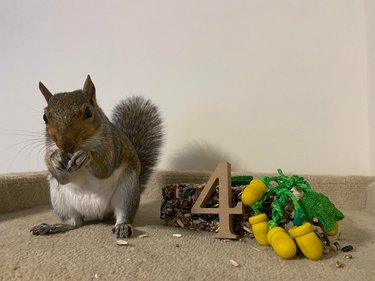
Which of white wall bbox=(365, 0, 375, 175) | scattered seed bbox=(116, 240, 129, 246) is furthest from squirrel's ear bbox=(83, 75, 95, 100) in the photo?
white wall bbox=(365, 0, 375, 175)

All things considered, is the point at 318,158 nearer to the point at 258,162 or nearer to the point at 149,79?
the point at 258,162

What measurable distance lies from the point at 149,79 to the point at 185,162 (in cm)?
44

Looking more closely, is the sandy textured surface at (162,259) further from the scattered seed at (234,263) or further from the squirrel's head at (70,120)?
the squirrel's head at (70,120)

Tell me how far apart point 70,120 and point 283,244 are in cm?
56

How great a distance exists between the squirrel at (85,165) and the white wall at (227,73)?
43 cm

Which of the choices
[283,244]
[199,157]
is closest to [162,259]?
[283,244]

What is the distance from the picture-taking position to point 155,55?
165 centimetres

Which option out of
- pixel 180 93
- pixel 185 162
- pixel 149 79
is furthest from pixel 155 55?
pixel 185 162

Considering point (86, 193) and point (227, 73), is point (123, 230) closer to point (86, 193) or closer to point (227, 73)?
point (86, 193)

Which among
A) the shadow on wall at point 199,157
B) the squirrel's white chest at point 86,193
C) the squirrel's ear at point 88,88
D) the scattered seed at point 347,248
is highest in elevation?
the squirrel's ear at point 88,88

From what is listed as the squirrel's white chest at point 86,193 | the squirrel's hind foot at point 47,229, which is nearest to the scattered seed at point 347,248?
the squirrel's white chest at point 86,193

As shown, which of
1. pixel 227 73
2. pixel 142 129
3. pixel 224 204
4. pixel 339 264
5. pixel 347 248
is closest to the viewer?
pixel 339 264

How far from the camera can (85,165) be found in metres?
0.87

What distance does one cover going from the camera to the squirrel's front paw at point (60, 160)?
0.84 meters
